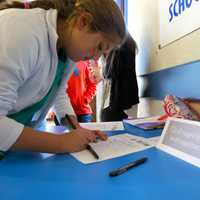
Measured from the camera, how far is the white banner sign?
41.9 inches

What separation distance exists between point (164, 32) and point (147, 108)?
1.72 ft

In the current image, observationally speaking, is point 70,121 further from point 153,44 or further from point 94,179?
point 153,44

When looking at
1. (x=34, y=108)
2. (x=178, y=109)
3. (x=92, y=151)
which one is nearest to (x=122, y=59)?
(x=178, y=109)

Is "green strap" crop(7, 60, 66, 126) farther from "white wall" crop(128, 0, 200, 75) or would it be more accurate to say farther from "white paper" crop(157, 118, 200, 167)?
"white wall" crop(128, 0, 200, 75)

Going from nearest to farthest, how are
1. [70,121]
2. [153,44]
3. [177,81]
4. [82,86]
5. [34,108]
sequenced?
[34,108] < [70,121] < [177,81] < [153,44] < [82,86]

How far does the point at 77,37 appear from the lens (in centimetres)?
69

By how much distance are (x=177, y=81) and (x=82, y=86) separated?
2.91ft

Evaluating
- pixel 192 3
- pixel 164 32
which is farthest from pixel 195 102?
pixel 164 32

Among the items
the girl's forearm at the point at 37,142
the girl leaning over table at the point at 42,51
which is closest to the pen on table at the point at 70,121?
the girl leaning over table at the point at 42,51

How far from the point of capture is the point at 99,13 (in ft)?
2.17

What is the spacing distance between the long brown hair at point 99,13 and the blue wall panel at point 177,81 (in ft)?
1.56

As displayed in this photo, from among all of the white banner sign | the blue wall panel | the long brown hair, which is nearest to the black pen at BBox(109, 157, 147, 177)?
the long brown hair

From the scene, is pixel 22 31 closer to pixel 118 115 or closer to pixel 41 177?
pixel 41 177

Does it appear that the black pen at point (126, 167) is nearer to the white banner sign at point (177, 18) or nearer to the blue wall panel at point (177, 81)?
the blue wall panel at point (177, 81)
